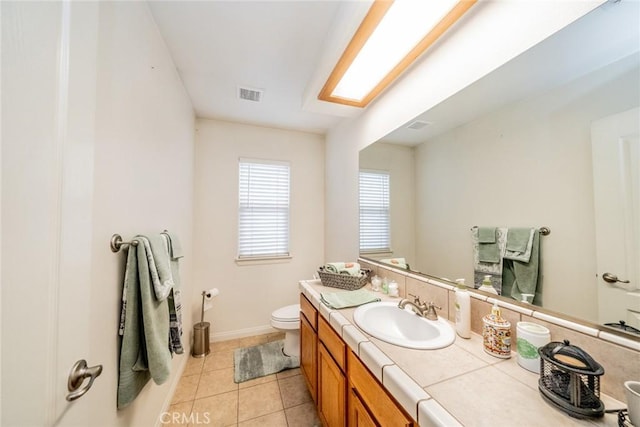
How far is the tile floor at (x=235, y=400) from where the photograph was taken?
5.09 feet

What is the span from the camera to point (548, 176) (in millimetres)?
867

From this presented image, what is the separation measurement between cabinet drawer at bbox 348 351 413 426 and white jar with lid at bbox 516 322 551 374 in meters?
0.47

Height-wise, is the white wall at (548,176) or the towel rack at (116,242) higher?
the white wall at (548,176)

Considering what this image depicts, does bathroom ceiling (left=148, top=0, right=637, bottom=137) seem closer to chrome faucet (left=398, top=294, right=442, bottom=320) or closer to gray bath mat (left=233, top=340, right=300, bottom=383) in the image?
chrome faucet (left=398, top=294, right=442, bottom=320)

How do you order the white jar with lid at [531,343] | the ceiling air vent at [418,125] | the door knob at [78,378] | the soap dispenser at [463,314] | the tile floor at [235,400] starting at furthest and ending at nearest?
the tile floor at [235,400], the ceiling air vent at [418,125], the soap dispenser at [463,314], the white jar with lid at [531,343], the door knob at [78,378]

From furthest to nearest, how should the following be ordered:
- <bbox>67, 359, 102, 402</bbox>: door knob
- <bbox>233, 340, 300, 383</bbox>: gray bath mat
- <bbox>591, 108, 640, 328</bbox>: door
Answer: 1. <bbox>233, 340, 300, 383</bbox>: gray bath mat
2. <bbox>591, 108, 640, 328</bbox>: door
3. <bbox>67, 359, 102, 402</bbox>: door knob

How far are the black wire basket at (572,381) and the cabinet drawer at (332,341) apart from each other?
0.74 meters

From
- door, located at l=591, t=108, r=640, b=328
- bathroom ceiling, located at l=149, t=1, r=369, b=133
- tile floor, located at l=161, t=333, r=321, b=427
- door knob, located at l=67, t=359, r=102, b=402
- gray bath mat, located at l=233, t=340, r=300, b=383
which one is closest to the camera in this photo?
door knob, located at l=67, t=359, r=102, b=402

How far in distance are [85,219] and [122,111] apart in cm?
67

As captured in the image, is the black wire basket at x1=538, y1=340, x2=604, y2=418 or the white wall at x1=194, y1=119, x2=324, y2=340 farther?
the white wall at x1=194, y1=119, x2=324, y2=340

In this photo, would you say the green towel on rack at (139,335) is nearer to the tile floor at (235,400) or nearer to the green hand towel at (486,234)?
the tile floor at (235,400)

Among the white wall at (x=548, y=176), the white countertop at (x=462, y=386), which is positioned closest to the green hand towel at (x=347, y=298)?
the white countertop at (x=462, y=386)

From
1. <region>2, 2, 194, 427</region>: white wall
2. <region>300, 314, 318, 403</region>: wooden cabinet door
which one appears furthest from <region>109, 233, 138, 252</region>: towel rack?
<region>300, 314, 318, 403</region>: wooden cabinet door

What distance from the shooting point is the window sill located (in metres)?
2.69
